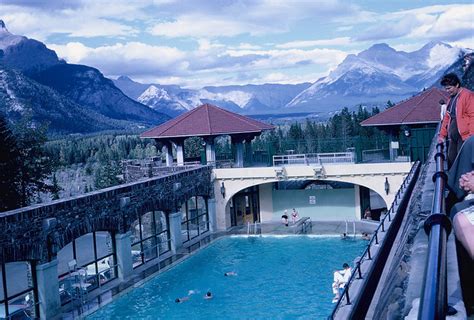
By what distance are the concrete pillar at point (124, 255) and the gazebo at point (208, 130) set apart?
937cm

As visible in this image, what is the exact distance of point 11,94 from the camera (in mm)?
105312

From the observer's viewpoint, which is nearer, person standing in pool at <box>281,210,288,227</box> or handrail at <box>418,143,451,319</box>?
handrail at <box>418,143,451,319</box>

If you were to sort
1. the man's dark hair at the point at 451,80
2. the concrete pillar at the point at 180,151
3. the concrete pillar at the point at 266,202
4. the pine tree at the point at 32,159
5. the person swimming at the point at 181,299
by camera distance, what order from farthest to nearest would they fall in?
the pine tree at the point at 32,159, the concrete pillar at the point at 266,202, the concrete pillar at the point at 180,151, the person swimming at the point at 181,299, the man's dark hair at the point at 451,80

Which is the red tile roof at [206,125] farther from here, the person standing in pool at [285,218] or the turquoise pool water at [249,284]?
the turquoise pool water at [249,284]

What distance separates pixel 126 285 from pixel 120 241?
1.84 metres

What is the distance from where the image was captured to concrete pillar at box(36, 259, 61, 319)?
53.2ft

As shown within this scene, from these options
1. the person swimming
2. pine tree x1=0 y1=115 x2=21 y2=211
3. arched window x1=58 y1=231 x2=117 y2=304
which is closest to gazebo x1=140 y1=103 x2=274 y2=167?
pine tree x1=0 y1=115 x2=21 y2=211

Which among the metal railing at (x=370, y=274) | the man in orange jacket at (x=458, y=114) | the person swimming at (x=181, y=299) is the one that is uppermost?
the man in orange jacket at (x=458, y=114)

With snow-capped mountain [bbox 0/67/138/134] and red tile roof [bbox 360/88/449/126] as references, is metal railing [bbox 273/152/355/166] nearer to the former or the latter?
red tile roof [bbox 360/88/449/126]

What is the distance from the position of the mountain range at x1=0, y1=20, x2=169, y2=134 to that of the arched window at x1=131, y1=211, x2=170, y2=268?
8336cm

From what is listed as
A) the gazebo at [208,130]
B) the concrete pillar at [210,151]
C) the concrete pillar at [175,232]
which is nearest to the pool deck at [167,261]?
the concrete pillar at [175,232]

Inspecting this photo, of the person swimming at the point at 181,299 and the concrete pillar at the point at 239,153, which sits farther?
the concrete pillar at the point at 239,153

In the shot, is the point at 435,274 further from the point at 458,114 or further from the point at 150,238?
the point at 150,238

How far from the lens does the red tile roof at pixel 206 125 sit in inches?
1161
